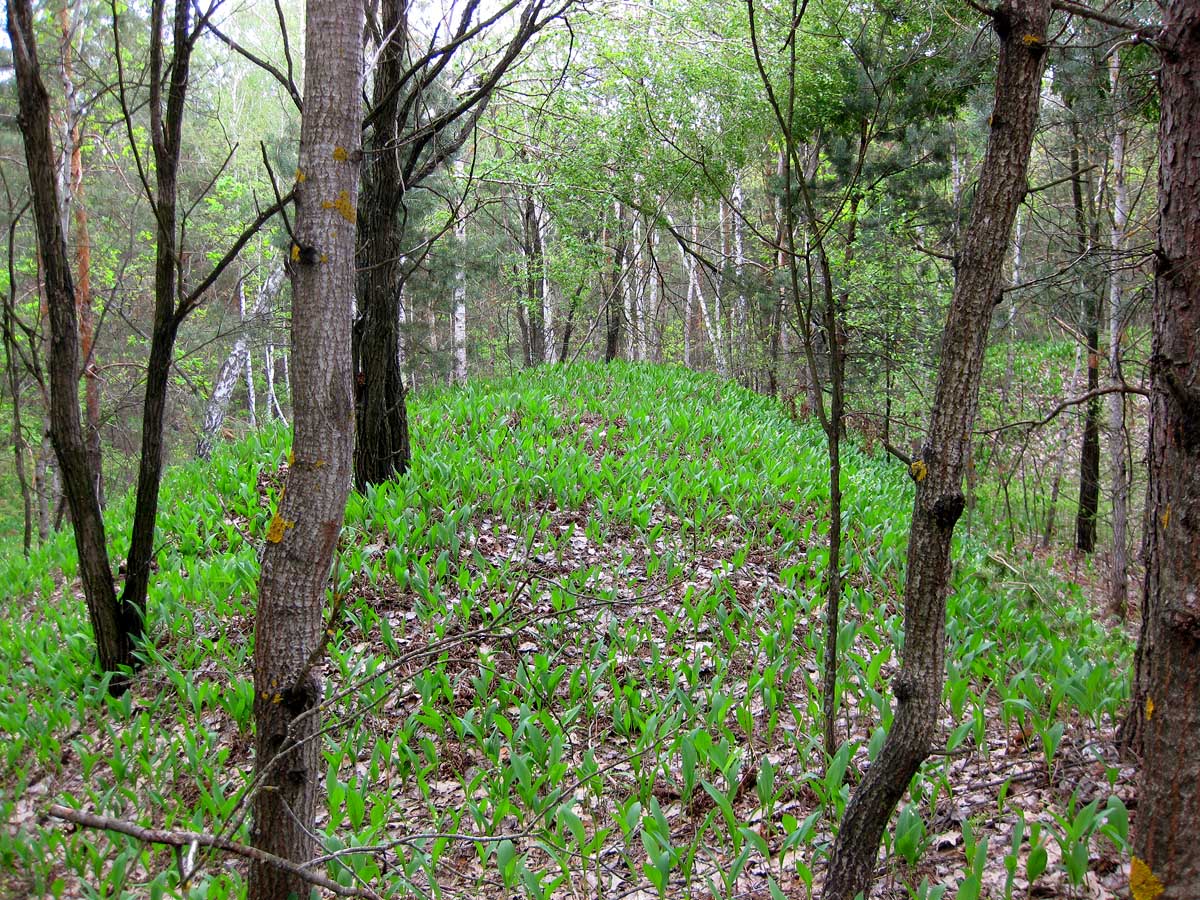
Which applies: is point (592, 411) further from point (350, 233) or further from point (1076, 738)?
point (350, 233)

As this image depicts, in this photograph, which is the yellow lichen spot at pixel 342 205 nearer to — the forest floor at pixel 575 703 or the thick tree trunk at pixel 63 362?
the forest floor at pixel 575 703

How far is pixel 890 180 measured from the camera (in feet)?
35.2

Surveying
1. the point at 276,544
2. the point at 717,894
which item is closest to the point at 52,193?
the point at 276,544

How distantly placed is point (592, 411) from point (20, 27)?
6.08 m

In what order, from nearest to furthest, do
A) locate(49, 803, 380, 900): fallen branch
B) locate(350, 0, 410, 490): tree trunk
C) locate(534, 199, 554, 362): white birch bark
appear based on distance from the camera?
1. locate(49, 803, 380, 900): fallen branch
2. locate(350, 0, 410, 490): tree trunk
3. locate(534, 199, 554, 362): white birch bark

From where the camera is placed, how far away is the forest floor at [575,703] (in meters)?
2.56

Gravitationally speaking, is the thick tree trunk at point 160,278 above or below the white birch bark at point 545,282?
below

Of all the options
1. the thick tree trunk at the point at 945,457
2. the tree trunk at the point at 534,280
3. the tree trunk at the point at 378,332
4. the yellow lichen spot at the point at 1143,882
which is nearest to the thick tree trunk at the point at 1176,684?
the yellow lichen spot at the point at 1143,882

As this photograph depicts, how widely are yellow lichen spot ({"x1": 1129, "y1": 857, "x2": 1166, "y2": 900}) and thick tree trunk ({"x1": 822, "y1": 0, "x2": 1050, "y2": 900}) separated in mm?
525

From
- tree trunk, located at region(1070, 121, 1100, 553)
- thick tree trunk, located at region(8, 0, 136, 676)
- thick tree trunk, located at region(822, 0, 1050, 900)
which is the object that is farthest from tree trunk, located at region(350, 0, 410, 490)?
tree trunk, located at region(1070, 121, 1100, 553)

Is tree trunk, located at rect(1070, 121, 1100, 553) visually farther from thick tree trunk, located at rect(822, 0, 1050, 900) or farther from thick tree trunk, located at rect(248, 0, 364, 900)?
thick tree trunk, located at rect(248, 0, 364, 900)

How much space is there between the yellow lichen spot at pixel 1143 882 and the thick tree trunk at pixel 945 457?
53 centimetres

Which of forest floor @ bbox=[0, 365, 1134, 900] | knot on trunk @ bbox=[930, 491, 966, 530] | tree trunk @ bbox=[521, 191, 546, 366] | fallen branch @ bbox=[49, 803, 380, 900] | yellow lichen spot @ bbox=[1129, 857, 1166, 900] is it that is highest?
tree trunk @ bbox=[521, 191, 546, 366]

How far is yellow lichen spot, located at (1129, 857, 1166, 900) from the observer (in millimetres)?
1528
